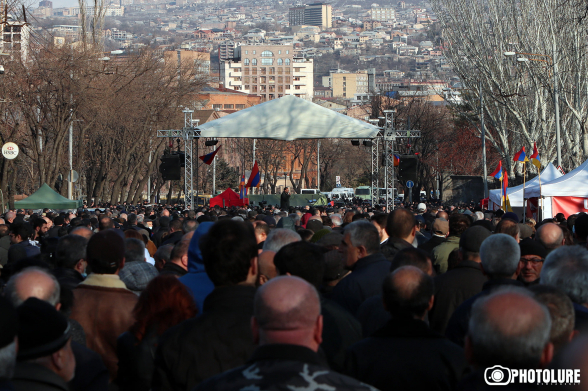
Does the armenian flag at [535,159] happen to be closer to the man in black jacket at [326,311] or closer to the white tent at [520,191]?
the white tent at [520,191]

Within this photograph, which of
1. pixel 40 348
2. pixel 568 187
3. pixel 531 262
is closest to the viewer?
pixel 40 348

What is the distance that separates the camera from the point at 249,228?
4195 millimetres

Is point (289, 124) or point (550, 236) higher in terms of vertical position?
point (289, 124)

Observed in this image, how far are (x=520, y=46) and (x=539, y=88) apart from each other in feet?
7.77

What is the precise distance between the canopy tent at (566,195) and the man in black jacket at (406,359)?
16.0 meters

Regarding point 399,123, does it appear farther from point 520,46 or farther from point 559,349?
→ point 559,349

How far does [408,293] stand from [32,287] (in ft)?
6.46

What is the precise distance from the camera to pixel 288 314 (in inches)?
109

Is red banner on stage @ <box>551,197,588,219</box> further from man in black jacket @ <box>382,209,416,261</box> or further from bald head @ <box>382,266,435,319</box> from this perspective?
bald head @ <box>382,266,435,319</box>

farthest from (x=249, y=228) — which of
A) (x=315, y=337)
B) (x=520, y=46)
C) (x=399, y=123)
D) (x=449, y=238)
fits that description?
(x=399, y=123)

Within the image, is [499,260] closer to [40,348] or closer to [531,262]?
[531,262]

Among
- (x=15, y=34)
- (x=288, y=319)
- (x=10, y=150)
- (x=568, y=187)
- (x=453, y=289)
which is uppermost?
(x=15, y=34)
